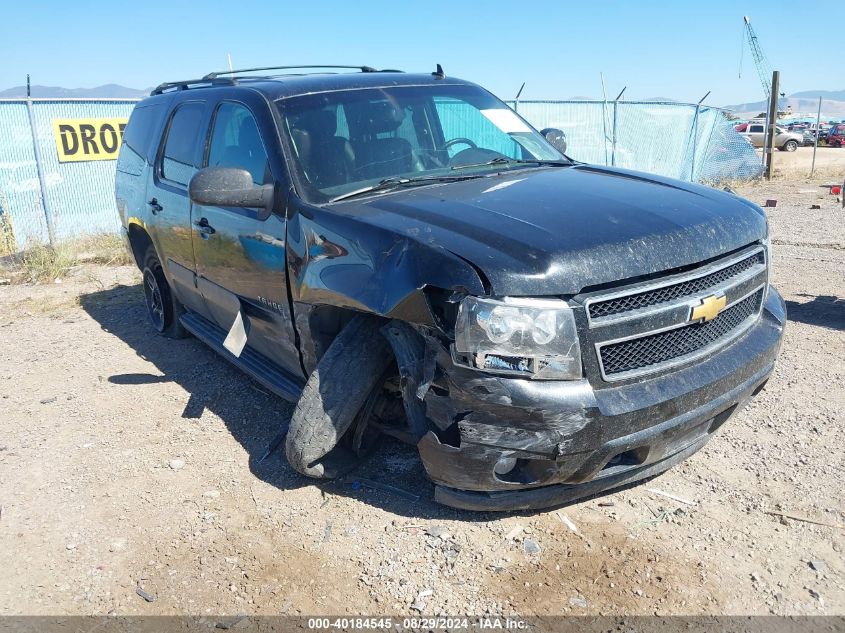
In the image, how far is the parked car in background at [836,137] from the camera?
38.1 m

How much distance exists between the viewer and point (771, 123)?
17.6 meters

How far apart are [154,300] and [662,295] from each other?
4857mm

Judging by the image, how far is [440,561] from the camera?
2.89 meters

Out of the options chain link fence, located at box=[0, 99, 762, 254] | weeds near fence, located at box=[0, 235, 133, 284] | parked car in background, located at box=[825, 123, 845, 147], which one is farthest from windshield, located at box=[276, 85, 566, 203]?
parked car in background, located at box=[825, 123, 845, 147]

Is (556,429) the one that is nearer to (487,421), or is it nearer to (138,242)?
(487,421)

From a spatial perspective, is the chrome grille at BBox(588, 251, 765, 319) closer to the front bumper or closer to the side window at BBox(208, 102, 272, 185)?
the front bumper

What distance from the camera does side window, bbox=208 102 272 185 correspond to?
3783 mm

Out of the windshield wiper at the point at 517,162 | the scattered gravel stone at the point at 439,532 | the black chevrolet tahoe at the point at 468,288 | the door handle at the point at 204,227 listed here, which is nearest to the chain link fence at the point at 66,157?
the door handle at the point at 204,227

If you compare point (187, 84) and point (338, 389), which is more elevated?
point (187, 84)

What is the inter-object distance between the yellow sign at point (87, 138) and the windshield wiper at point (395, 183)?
907 cm

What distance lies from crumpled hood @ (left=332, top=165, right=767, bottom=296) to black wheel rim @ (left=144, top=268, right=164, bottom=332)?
132 inches

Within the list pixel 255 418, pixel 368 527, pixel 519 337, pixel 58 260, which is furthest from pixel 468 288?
pixel 58 260

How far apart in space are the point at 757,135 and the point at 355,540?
3621 cm

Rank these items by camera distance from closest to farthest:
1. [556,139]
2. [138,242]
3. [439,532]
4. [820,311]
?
[439,532] → [556,139] → [820,311] → [138,242]
